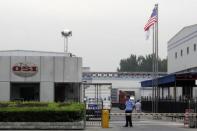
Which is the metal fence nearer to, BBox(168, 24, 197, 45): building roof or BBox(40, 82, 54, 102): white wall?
BBox(40, 82, 54, 102): white wall

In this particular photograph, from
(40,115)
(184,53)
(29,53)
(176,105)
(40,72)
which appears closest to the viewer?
(40,115)

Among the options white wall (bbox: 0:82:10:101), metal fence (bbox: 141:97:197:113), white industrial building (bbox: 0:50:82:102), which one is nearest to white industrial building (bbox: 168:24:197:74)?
metal fence (bbox: 141:97:197:113)

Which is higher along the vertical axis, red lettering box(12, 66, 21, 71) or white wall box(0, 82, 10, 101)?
red lettering box(12, 66, 21, 71)

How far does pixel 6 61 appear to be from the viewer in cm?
4272

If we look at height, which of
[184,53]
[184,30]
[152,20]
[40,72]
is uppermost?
[184,30]

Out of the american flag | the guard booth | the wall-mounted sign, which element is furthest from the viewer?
the american flag

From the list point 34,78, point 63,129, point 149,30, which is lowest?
point 63,129

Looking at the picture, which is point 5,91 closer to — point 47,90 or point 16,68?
point 16,68

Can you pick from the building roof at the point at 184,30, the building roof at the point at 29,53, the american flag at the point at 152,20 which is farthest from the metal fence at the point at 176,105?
the building roof at the point at 184,30

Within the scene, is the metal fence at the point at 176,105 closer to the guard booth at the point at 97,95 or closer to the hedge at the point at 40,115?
the guard booth at the point at 97,95

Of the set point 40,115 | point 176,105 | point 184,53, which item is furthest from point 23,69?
point 184,53

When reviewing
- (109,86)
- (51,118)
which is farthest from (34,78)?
(51,118)

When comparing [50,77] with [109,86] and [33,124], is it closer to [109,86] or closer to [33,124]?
[109,86]

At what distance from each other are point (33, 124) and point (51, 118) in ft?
3.15
